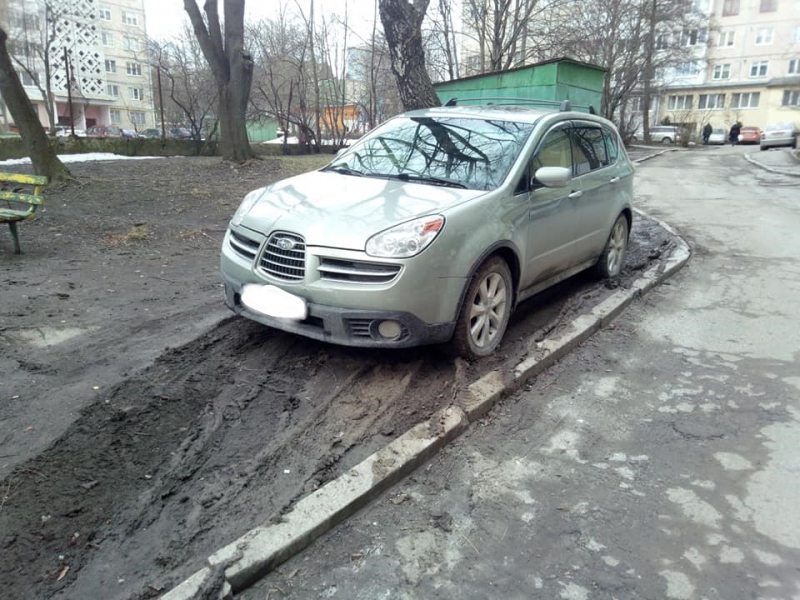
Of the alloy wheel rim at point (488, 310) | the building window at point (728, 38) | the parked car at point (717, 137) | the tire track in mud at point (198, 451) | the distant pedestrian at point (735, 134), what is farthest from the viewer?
the building window at point (728, 38)

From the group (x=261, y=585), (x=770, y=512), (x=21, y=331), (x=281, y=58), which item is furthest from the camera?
(x=281, y=58)

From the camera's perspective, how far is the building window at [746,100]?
59.1 meters

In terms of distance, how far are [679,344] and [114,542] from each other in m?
4.37

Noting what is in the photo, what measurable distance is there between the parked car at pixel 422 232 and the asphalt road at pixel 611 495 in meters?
0.77

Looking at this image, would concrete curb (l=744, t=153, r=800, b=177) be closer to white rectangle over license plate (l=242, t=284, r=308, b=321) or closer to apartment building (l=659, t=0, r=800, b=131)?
white rectangle over license plate (l=242, t=284, r=308, b=321)

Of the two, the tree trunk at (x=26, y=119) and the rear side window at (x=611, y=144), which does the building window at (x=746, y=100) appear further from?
the tree trunk at (x=26, y=119)

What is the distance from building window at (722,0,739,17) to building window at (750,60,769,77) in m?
5.51

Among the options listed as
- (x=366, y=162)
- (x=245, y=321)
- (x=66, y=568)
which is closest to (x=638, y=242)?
(x=366, y=162)

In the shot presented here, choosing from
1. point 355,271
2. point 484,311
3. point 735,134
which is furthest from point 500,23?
point 735,134

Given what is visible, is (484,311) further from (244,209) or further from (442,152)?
(244,209)

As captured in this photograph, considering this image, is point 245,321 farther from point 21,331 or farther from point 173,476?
point 173,476

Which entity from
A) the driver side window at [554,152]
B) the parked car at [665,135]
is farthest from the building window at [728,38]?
the driver side window at [554,152]

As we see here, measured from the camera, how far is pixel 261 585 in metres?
2.40

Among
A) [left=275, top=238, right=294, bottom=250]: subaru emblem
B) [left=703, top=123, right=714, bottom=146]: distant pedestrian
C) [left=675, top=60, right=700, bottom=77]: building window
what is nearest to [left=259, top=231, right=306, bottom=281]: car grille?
[left=275, top=238, right=294, bottom=250]: subaru emblem
